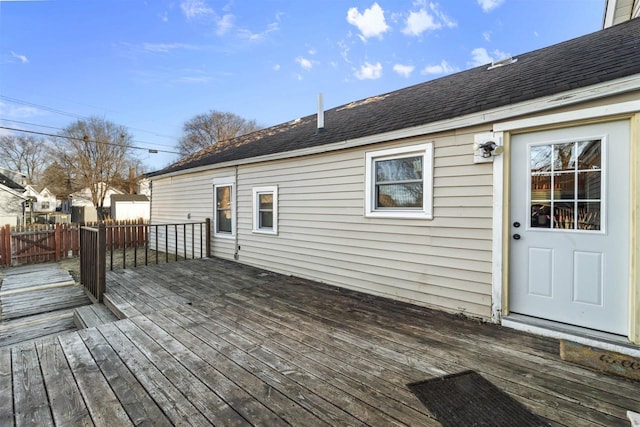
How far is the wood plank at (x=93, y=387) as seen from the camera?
1.66 metres

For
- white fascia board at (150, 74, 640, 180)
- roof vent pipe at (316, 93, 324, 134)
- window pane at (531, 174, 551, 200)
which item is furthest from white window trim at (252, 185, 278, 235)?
window pane at (531, 174, 551, 200)

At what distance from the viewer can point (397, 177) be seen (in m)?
4.04

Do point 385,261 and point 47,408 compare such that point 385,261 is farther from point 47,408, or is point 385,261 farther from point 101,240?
point 101,240

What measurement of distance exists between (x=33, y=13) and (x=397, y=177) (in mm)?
11290

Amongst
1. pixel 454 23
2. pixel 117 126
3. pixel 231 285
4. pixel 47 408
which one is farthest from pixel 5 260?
pixel 117 126

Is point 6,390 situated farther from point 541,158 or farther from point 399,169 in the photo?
point 541,158

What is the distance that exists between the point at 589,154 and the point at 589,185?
0.95 feet

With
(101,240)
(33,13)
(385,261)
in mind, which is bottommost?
(385,261)

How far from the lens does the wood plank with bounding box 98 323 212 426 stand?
1.66 metres

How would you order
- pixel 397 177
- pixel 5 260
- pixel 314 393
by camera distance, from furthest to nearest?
1. pixel 5 260
2. pixel 397 177
3. pixel 314 393

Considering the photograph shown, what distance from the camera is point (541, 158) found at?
291cm

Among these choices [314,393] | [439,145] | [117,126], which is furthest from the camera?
[117,126]

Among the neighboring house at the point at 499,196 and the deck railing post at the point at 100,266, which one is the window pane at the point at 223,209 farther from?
the deck railing post at the point at 100,266

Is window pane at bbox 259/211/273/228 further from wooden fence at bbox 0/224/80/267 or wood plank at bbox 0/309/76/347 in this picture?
wooden fence at bbox 0/224/80/267
